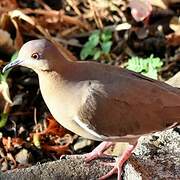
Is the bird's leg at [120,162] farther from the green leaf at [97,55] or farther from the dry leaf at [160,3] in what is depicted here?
the dry leaf at [160,3]

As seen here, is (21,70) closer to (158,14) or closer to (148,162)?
(158,14)

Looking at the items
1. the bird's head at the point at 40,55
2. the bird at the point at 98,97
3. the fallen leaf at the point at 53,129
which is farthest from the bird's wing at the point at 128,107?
the fallen leaf at the point at 53,129

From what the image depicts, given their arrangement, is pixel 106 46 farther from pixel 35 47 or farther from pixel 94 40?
pixel 35 47

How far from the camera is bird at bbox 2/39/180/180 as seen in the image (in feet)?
6.81

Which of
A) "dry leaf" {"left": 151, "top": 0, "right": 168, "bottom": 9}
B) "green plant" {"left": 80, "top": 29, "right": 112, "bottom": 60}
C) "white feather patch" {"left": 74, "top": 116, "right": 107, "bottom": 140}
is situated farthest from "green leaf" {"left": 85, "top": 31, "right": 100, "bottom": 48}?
"white feather patch" {"left": 74, "top": 116, "right": 107, "bottom": 140}

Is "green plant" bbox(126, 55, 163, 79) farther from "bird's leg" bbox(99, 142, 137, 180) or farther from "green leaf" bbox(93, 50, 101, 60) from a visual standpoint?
"bird's leg" bbox(99, 142, 137, 180)

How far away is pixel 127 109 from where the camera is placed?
2.14 meters

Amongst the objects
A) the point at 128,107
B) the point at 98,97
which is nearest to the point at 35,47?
the point at 98,97

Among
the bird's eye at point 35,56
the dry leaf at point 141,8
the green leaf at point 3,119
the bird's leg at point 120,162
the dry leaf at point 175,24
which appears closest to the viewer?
the bird's eye at point 35,56

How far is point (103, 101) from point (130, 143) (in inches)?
8.6

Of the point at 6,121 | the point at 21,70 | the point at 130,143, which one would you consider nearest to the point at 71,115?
the point at 130,143

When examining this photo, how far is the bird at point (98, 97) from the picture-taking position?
6.81 feet

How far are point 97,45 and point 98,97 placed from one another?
4.17 ft

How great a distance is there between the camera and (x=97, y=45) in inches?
132
